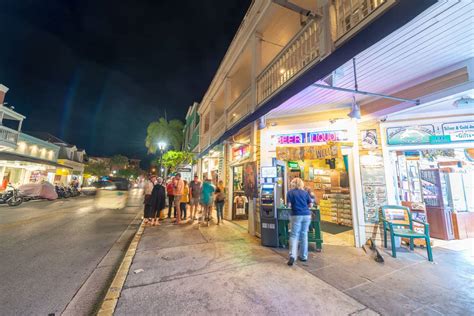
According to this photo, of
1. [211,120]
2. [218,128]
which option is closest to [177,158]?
[211,120]

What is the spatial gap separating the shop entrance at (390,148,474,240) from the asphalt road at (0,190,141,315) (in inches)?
318

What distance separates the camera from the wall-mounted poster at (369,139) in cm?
574

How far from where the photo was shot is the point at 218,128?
10461 mm

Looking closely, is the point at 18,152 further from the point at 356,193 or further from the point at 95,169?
the point at 356,193

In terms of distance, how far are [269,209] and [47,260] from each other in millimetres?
5207

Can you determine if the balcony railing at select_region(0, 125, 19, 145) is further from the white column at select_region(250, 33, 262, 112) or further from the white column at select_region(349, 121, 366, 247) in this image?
the white column at select_region(349, 121, 366, 247)

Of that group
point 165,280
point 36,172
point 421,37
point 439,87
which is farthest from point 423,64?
point 36,172

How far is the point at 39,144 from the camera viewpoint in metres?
23.5

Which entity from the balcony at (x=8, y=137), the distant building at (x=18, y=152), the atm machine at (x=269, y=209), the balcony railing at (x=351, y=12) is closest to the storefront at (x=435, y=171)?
the atm machine at (x=269, y=209)

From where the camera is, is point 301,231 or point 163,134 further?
point 163,134

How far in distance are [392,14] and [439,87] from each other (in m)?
3.13

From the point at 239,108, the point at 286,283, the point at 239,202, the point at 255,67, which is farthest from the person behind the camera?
the point at 239,202

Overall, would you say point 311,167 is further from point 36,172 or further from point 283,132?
point 36,172

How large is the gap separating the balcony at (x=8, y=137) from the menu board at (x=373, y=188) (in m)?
27.1
